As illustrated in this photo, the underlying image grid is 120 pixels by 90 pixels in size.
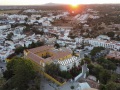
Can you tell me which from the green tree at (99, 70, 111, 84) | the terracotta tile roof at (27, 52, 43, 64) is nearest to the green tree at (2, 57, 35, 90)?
the terracotta tile roof at (27, 52, 43, 64)

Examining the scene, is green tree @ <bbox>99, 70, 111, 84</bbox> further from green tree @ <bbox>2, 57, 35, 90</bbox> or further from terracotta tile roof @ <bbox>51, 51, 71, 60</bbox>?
green tree @ <bbox>2, 57, 35, 90</bbox>

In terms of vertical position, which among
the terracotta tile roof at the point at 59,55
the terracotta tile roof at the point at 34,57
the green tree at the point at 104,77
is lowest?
the green tree at the point at 104,77

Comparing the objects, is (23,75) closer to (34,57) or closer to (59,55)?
(34,57)

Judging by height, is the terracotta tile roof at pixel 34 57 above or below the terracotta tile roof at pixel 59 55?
below

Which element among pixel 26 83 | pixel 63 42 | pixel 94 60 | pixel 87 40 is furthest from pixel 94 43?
pixel 26 83

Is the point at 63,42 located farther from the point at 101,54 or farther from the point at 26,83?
the point at 26,83

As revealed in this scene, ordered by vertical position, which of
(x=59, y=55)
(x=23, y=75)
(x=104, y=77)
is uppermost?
(x=59, y=55)

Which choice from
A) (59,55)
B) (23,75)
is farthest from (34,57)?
(23,75)

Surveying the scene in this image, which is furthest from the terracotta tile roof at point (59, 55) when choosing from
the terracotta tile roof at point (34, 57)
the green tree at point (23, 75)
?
the green tree at point (23, 75)

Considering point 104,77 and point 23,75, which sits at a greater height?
point 23,75

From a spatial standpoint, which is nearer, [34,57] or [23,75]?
[23,75]

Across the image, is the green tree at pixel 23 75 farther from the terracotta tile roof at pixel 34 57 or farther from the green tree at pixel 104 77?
the green tree at pixel 104 77
